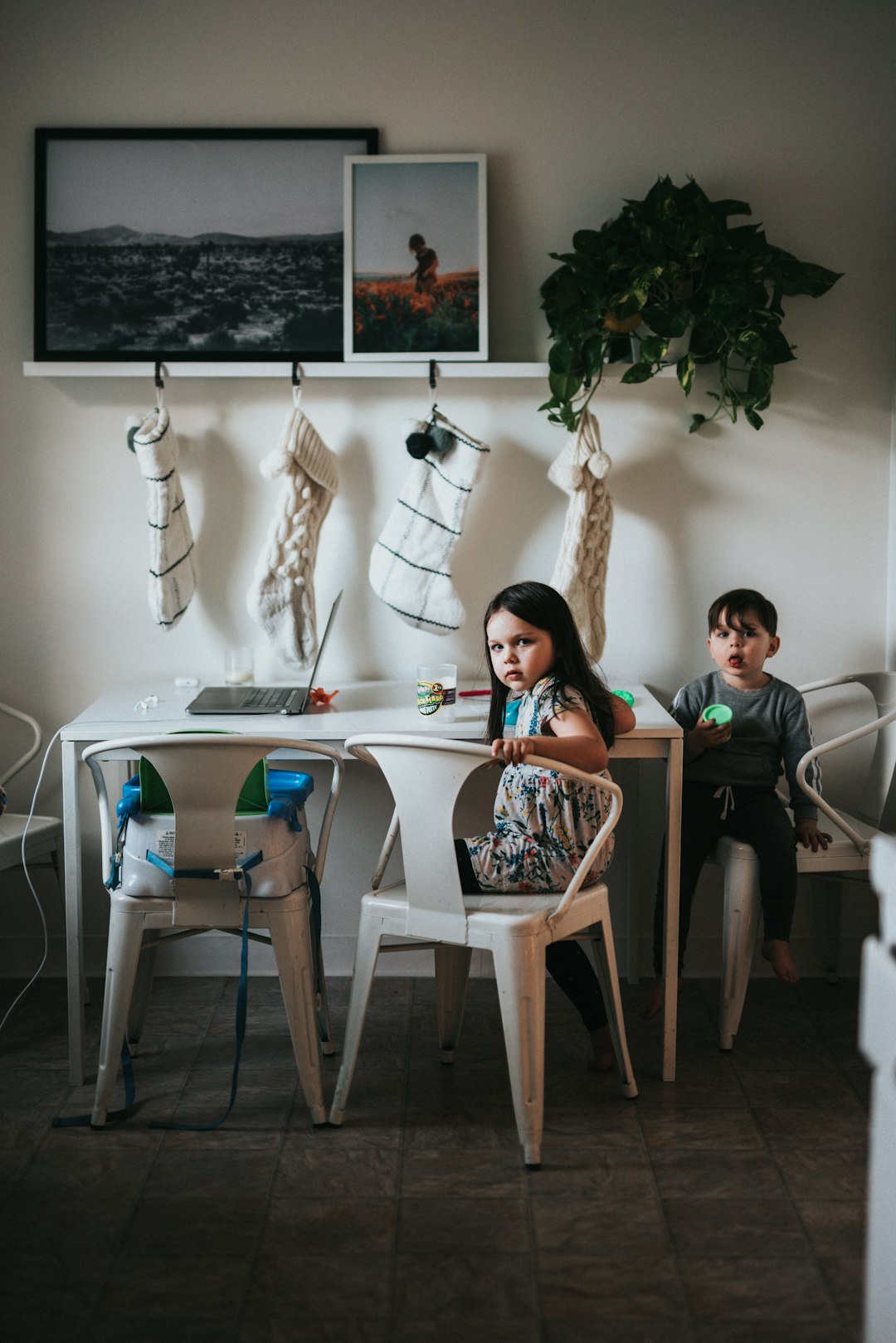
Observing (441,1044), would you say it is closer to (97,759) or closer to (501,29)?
(97,759)

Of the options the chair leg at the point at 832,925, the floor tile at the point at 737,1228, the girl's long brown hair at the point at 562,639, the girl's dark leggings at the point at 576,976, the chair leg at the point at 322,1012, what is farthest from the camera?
the chair leg at the point at 832,925

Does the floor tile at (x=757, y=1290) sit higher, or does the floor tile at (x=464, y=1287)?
the floor tile at (x=757, y=1290)

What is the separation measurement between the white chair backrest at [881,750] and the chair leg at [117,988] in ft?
5.22

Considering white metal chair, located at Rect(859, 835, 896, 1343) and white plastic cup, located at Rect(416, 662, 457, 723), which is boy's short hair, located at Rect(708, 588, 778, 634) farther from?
white metal chair, located at Rect(859, 835, 896, 1343)

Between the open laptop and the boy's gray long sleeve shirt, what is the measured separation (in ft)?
2.69

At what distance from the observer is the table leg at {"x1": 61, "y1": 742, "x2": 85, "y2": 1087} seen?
2.42 m

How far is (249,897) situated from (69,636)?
109cm

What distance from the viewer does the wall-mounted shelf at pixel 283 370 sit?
2.78 meters

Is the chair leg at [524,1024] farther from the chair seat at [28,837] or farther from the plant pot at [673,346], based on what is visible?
the plant pot at [673,346]

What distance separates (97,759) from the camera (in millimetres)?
2244

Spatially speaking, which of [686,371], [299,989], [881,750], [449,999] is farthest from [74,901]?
[881,750]

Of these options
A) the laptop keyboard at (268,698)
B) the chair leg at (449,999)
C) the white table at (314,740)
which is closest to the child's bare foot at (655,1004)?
the white table at (314,740)

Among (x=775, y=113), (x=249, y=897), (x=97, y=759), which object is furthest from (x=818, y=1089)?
(x=775, y=113)

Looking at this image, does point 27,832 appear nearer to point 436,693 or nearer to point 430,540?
point 436,693
